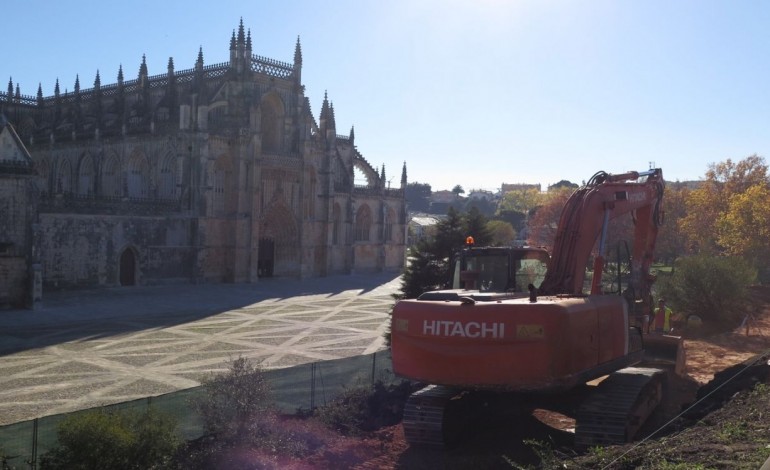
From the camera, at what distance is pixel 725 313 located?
26.9 metres

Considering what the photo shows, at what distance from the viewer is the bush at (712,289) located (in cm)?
2661

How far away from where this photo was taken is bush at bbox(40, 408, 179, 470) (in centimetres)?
858

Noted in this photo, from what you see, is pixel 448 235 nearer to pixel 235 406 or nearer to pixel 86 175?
pixel 235 406

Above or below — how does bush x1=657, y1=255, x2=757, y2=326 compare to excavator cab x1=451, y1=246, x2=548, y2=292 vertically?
below

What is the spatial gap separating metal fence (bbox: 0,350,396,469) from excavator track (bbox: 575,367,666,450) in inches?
212

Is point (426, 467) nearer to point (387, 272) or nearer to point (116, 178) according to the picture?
point (116, 178)

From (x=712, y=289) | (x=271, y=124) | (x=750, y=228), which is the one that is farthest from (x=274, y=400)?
(x=271, y=124)

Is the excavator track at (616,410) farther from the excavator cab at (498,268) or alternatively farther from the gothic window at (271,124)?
the gothic window at (271,124)

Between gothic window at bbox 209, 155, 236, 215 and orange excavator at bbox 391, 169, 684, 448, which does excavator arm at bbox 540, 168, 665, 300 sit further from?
gothic window at bbox 209, 155, 236, 215

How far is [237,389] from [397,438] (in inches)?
122

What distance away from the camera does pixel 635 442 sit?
9.65 metres

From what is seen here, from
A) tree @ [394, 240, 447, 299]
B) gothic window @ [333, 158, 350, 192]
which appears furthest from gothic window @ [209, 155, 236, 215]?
tree @ [394, 240, 447, 299]

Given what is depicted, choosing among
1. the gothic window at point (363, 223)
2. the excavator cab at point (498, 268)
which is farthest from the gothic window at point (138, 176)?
the excavator cab at point (498, 268)

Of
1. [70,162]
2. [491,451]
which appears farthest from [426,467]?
A: [70,162]
